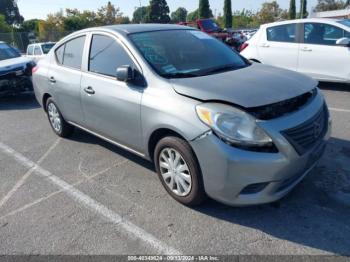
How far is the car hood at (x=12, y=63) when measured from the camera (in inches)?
340

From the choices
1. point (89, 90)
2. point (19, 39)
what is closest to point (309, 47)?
point (89, 90)

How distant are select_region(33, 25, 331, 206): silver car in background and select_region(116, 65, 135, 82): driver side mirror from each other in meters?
0.01

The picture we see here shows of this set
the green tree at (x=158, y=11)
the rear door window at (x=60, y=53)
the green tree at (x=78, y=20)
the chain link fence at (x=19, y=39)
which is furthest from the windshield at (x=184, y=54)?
the green tree at (x=158, y=11)

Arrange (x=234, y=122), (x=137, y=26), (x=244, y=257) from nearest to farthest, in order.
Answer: (x=244, y=257) < (x=234, y=122) < (x=137, y=26)

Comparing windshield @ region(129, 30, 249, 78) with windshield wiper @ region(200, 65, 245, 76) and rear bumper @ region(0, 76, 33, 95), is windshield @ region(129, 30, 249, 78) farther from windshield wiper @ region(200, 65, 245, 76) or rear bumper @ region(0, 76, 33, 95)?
rear bumper @ region(0, 76, 33, 95)

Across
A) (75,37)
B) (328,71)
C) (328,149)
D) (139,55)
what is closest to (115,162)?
(139,55)

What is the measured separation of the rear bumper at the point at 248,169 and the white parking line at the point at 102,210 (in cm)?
62

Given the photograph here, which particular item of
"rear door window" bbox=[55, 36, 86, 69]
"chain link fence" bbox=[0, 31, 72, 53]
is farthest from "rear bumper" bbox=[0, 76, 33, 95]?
"chain link fence" bbox=[0, 31, 72, 53]

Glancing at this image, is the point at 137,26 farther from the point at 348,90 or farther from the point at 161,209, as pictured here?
the point at 348,90

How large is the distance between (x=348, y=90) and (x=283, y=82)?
5.06 metres

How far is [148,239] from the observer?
9.77 ft

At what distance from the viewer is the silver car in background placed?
2816mm

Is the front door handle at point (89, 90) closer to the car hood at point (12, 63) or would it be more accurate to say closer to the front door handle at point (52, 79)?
the front door handle at point (52, 79)

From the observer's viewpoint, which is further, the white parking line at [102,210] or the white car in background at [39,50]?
the white car in background at [39,50]
